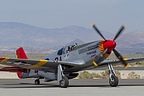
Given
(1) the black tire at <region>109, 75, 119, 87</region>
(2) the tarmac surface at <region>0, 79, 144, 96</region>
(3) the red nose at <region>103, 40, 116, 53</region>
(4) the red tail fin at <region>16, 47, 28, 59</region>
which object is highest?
(4) the red tail fin at <region>16, 47, 28, 59</region>

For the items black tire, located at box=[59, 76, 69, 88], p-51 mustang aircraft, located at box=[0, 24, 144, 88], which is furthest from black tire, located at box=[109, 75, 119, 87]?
black tire, located at box=[59, 76, 69, 88]

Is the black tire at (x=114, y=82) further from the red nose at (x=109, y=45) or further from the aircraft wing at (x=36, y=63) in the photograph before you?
the aircraft wing at (x=36, y=63)

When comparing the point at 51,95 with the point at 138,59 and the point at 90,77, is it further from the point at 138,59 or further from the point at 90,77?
the point at 90,77

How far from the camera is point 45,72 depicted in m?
30.2

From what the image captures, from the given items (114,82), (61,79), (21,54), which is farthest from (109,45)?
(21,54)

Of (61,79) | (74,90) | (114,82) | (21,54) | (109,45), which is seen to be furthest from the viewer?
(21,54)

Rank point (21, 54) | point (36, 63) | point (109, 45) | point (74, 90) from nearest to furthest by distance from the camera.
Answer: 1. point (74, 90)
2. point (109, 45)
3. point (36, 63)
4. point (21, 54)

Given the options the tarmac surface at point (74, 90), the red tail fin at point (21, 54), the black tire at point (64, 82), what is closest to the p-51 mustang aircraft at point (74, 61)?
the black tire at point (64, 82)

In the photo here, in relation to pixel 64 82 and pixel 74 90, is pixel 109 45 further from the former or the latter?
pixel 74 90

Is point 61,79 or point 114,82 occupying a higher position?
point 61,79

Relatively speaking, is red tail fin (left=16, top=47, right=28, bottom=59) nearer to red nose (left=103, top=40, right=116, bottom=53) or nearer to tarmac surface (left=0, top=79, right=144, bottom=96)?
tarmac surface (left=0, top=79, right=144, bottom=96)

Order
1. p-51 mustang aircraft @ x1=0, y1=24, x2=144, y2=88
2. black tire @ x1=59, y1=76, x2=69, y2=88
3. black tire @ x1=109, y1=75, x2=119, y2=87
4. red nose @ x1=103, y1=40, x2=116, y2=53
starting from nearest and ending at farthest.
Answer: red nose @ x1=103, y1=40, x2=116, y2=53 → p-51 mustang aircraft @ x1=0, y1=24, x2=144, y2=88 → black tire @ x1=59, y1=76, x2=69, y2=88 → black tire @ x1=109, y1=75, x2=119, y2=87

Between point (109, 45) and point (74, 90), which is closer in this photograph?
point (74, 90)

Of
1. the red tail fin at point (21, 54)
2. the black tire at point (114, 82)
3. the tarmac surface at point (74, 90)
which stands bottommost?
the tarmac surface at point (74, 90)
